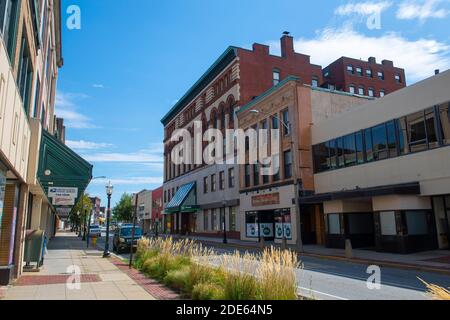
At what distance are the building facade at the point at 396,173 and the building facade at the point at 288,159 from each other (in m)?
2.86

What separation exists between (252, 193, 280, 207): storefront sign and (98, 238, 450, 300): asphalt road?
14201mm

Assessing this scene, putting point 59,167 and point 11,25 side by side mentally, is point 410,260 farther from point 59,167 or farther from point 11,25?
point 11,25

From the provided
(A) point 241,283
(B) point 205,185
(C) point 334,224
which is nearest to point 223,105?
(B) point 205,185

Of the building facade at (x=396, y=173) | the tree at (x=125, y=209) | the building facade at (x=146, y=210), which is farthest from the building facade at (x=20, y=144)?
the tree at (x=125, y=209)

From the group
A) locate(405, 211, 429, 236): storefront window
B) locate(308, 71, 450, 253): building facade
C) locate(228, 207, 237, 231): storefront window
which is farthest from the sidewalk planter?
locate(228, 207, 237, 231): storefront window

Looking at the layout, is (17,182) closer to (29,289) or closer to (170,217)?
(29,289)

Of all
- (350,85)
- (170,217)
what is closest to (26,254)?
(170,217)

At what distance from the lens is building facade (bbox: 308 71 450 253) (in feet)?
66.9

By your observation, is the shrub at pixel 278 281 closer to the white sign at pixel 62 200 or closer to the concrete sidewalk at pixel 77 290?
the concrete sidewalk at pixel 77 290

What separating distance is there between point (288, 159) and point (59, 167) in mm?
18594

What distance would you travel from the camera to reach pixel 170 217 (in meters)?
60.9

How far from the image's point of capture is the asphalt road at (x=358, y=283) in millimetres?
10172

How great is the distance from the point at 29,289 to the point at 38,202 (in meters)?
14.5

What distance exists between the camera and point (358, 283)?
40.9ft
